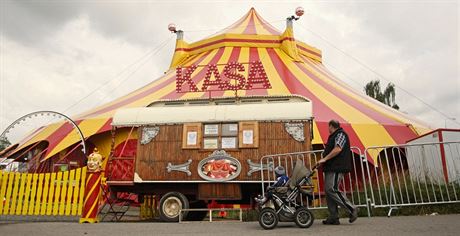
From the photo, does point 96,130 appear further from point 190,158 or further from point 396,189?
point 396,189

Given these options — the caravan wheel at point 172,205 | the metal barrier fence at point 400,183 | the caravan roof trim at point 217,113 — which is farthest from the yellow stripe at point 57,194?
the metal barrier fence at point 400,183

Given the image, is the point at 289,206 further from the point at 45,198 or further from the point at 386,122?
the point at 386,122

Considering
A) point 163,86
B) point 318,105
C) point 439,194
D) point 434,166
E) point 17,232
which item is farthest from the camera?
point 163,86

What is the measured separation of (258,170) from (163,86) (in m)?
7.55

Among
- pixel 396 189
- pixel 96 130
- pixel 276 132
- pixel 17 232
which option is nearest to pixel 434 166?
pixel 396 189

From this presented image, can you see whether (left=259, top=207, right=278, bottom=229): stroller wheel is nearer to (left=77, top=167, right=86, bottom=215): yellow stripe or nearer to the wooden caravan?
the wooden caravan

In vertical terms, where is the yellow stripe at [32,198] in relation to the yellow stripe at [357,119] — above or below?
below

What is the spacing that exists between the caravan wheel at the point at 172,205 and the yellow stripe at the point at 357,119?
5346 millimetres

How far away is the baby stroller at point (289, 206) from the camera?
4.76 metres

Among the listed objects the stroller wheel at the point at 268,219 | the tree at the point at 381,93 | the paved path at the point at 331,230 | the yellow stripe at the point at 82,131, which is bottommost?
the paved path at the point at 331,230


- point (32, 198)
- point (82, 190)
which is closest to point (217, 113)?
point (82, 190)

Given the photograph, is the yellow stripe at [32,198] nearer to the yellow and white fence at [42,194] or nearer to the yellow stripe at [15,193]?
the yellow and white fence at [42,194]

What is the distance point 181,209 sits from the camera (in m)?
6.93

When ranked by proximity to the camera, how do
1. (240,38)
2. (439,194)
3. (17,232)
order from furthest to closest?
1. (240,38)
2. (439,194)
3. (17,232)
